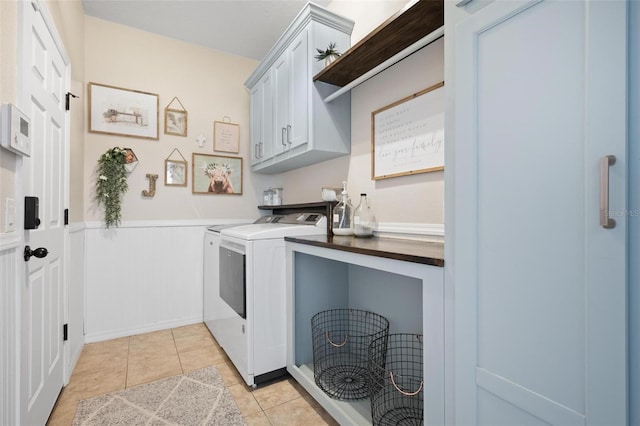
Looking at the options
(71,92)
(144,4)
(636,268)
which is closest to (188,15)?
(144,4)

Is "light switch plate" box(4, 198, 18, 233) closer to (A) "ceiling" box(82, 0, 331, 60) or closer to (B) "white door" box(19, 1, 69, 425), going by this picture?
(B) "white door" box(19, 1, 69, 425)

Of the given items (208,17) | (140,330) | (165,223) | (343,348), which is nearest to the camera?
(343,348)

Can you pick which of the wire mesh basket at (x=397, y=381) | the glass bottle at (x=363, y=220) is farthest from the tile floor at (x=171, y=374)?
the glass bottle at (x=363, y=220)

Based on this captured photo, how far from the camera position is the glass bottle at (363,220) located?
1.93 m

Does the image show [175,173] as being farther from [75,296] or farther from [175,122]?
[75,296]

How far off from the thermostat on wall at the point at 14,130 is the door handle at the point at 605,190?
5.77 ft

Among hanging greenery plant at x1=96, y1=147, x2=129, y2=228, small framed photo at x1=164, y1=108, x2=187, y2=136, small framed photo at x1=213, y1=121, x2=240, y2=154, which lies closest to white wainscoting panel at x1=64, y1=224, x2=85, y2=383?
hanging greenery plant at x1=96, y1=147, x2=129, y2=228

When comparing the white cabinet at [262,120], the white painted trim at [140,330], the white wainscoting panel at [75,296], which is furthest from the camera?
the white cabinet at [262,120]

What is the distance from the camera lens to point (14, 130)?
3.64 ft

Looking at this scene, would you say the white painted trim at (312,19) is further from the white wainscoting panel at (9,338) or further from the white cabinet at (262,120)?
the white wainscoting panel at (9,338)

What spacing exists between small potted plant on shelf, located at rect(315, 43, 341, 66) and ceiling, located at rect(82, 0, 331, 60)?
28.6 inches

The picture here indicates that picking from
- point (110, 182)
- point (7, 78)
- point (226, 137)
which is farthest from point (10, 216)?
point (226, 137)

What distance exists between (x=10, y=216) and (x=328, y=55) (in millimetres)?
1871

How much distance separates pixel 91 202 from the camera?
2.60 metres
